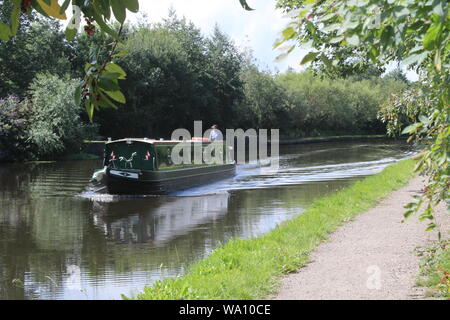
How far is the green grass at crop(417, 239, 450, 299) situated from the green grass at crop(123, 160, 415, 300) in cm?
146

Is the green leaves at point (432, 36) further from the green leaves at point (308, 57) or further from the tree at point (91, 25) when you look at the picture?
the tree at point (91, 25)

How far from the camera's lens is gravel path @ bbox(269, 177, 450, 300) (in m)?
4.89

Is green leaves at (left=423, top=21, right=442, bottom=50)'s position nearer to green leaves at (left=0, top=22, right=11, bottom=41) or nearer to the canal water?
green leaves at (left=0, top=22, right=11, bottom=41)

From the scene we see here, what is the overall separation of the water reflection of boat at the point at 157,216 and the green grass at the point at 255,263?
10.0 feet

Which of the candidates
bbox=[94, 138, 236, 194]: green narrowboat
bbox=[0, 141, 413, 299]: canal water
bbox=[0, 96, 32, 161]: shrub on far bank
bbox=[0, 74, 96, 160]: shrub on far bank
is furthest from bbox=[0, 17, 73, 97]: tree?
bbox=[94, 138, 236, 194]: green narrowboat

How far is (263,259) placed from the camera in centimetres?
676

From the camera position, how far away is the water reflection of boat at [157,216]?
11.4 meters

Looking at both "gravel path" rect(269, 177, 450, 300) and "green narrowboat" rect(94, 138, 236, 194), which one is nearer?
"gravel path" rect(269, 177, 450, 300)

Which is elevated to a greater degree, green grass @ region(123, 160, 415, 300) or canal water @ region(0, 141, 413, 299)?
green grass @ region(123, 160, 415, 300)


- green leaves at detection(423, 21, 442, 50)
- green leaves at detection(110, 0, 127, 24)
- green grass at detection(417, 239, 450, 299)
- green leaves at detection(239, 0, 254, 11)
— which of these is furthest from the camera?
green grass at detection(417, 239, 450, 299)

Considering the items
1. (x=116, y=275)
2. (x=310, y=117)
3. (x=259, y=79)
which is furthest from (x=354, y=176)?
(x=310, y=117)

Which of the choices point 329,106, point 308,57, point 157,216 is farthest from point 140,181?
point 329,106

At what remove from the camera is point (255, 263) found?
652 centimetres

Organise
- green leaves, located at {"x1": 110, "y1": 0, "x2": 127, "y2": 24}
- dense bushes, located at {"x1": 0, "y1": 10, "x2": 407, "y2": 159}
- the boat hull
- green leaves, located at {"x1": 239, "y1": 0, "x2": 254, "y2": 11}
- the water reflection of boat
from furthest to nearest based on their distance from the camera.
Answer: dense bushes, located at {"x1": 0, "y1": 10, "x2": 407, "y2": 159}
the boat hull
the water reflection of boat
green leaves, located at {"x1": 239, "y1": 0, "x2": 254, "y2": 11}
green leaves, located at {"x1": 110, "y1": 0, "x2": 127, "y2": 24}
